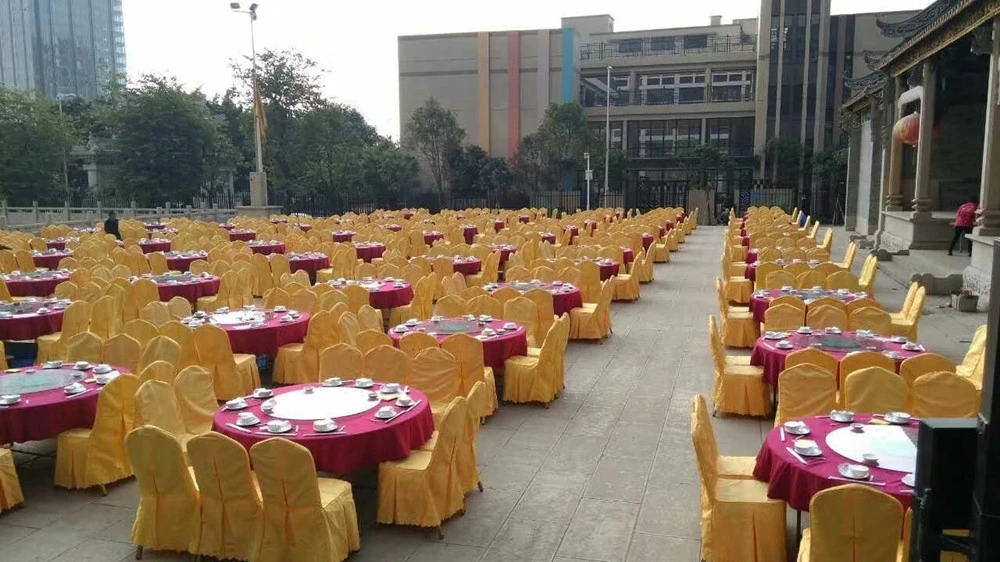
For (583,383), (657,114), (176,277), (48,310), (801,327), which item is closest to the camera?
(801,327)

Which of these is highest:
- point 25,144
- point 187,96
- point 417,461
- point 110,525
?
point 187,96

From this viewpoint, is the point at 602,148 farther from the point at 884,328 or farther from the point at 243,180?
the point at 884,328

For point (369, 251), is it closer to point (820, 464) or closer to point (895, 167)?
point (820, 464)

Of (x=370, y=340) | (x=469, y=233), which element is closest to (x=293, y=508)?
(x=370, y=340)

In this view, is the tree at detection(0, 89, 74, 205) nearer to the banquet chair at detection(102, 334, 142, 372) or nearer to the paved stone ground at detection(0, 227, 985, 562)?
the banquet chair at detection(102, 334, 142, 372)

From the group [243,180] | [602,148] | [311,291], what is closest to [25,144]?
[243,180]

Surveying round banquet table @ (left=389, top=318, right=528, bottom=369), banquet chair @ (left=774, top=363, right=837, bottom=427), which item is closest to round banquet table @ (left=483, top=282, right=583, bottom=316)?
round banquet table @ (left=389, top=318, right=528, bottom=369)

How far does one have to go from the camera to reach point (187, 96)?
119 feet

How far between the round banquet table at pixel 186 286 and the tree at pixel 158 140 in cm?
2597

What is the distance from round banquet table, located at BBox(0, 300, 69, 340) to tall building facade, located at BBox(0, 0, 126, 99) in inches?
3422

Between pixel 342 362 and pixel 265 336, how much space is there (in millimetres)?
2173

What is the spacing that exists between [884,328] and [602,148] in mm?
36133

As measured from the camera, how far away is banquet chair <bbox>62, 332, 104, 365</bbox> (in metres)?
7.25

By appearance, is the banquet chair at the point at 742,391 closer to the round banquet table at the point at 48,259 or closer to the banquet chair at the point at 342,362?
the banquet chair at the point at 342,362
